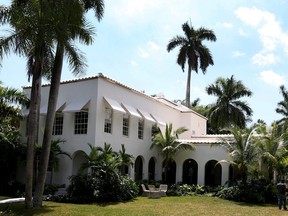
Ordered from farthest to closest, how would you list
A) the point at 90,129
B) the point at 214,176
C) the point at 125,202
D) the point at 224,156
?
the point at 214,176 < the point at 224,156 < the point at 90,129 < the point at 125,202

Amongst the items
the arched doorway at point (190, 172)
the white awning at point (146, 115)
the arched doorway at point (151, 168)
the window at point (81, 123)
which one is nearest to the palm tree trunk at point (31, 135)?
the window at point (81, 123)

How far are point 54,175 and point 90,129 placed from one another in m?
3.90

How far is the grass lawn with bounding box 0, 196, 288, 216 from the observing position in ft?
50.7

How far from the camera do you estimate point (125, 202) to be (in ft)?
64.6

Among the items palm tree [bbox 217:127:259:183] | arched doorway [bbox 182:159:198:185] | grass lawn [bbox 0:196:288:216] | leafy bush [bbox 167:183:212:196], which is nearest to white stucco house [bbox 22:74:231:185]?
arched doorway [bbox 182:159:198:185]

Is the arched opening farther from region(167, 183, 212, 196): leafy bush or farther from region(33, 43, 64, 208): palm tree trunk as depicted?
region(33, 43, 64, 208): palm tree trunk

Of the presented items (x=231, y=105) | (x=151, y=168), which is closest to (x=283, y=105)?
(x=231, y=105)

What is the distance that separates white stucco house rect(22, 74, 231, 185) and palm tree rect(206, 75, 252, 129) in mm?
13661

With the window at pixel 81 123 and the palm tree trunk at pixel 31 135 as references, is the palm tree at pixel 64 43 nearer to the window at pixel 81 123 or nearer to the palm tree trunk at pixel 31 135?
the palm tree trunk at pixel 31 135

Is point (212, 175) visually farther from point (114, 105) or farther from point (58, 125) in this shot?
point (58, 125)

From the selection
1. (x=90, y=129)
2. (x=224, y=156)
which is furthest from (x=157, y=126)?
(x=90, y=129)

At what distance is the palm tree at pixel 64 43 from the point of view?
1527 centimetres

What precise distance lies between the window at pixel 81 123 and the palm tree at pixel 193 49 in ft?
76.0

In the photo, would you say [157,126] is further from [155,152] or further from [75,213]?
[75,213]
